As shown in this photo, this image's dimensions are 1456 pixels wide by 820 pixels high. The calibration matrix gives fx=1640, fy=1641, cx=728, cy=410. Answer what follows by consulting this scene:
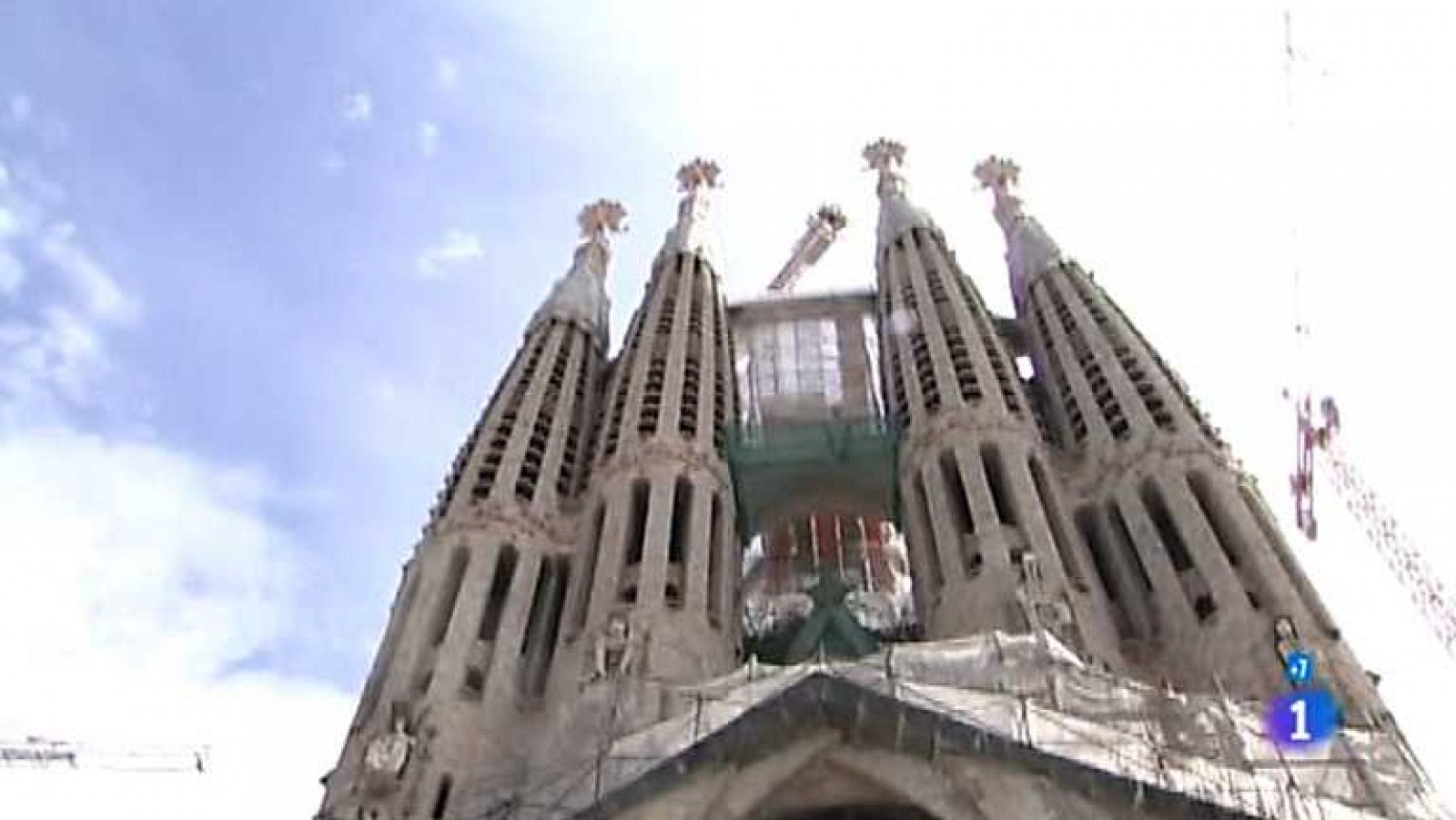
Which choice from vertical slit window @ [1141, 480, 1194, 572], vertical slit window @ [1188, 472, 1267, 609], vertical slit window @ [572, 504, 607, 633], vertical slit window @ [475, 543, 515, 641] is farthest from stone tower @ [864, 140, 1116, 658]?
vertical slit window @ [475, 543, 515, 641]

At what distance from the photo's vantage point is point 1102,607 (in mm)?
30266

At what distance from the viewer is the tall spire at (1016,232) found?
44.9m

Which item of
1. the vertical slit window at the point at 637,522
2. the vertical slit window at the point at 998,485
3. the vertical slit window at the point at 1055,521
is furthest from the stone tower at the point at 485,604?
the vertical slit window at the point at 1055,521

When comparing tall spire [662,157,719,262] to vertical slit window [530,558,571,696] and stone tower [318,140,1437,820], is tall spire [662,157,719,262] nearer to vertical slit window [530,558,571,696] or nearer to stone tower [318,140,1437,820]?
stone tower [318,140,1437,820]

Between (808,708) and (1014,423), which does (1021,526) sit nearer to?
(1014,423)

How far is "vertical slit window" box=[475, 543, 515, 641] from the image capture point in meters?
31.3

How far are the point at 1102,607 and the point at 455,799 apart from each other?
1226cm

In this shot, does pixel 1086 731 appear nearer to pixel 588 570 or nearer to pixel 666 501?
pixel 588 570

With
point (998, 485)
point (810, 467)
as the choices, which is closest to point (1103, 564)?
point (998, 485)

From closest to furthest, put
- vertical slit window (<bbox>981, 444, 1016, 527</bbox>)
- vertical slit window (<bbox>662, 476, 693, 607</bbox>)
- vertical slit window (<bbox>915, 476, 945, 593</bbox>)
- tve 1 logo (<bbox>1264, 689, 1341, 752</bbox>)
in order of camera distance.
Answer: tve 1 logo (<bbox>1264, 689, 1341, 752</bbox>) → vertical slit window (<bbox>662, 476, 693, 607</bbox>) → vertical slit window (<bbox>915, 476, 945, 593</bbox>) → vertical slit window (<bbox>981, 444, 1016, 527</bbox>)

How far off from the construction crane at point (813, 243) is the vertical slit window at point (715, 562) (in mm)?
34476

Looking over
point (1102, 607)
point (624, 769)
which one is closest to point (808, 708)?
point (624, 769)

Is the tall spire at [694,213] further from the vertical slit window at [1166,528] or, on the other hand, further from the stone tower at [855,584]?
the vertical slit window at [1166,528]

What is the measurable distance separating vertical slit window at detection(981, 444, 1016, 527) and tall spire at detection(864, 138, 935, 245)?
48.3 feet
